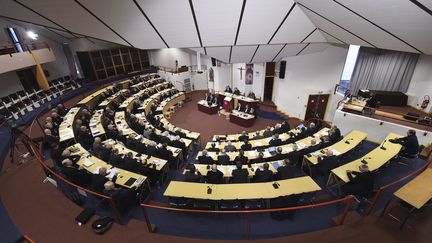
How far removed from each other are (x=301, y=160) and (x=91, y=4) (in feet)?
30.6

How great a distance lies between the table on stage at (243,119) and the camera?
12.9 meters

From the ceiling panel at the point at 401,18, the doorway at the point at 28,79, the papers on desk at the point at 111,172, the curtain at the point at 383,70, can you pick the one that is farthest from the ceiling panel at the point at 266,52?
the doorway at the point at 28,79

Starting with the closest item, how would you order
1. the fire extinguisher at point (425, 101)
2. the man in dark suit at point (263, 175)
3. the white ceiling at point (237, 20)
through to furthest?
1. the white ceiling at point (237, 20)
2. the man in dark suit at point (263, 175)
3. the fire extinguisher at point (425, 101)


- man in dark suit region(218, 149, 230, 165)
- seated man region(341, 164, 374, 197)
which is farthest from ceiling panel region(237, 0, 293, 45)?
seated man region(341, 164, 374, 197)

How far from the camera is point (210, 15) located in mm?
7285

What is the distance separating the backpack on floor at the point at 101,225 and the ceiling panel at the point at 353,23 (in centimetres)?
776

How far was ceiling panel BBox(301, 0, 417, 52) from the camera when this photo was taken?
5.40 metres

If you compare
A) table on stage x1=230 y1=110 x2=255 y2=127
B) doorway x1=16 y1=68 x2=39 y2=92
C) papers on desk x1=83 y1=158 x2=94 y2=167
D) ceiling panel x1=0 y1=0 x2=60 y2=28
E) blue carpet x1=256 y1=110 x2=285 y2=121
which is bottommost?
blue carpet x1=256 y1=110 x2=285 y2=121

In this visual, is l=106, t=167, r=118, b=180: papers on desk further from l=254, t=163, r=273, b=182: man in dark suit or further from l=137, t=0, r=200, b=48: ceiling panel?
l=137, t=0, r=200, b=48: ceiling panel

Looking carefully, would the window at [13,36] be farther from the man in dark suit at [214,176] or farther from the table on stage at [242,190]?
the man in dark suit at [214,176]

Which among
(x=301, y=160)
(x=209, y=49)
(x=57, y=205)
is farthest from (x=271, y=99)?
(x=57, y=205)

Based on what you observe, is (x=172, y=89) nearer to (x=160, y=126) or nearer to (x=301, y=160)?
(x=160, y=126)

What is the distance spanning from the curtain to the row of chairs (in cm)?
1833

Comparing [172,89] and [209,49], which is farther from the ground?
[209,49]
